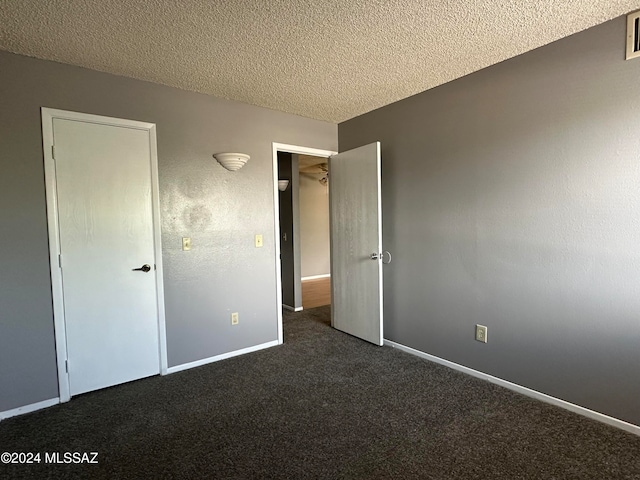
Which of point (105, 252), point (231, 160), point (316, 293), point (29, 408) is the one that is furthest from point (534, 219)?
point (316, 293)

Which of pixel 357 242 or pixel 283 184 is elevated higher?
pixel 283 184

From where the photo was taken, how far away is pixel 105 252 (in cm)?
264

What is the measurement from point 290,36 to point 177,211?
170 cm

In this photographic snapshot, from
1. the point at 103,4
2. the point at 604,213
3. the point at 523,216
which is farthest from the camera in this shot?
the point at 523,216

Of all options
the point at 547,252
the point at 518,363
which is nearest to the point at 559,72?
the point at 547,252

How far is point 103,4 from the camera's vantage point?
178 centimetres

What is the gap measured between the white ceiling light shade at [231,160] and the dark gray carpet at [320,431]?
185 centimetres

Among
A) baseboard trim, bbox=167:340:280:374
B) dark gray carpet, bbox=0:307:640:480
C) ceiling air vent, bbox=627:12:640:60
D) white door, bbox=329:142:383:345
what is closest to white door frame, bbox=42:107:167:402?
dark gray carpet, bbox=0:307:640:480

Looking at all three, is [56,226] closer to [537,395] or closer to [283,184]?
[283,184]

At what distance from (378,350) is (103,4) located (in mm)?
3332

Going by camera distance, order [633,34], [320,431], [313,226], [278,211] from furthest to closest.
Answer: [313,226] → [278,211] → [320,431] → [633,34]

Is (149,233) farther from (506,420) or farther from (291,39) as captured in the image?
(506,420)

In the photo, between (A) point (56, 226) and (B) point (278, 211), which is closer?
(A) point (56, 226)

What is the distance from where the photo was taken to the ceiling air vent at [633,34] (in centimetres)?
192
